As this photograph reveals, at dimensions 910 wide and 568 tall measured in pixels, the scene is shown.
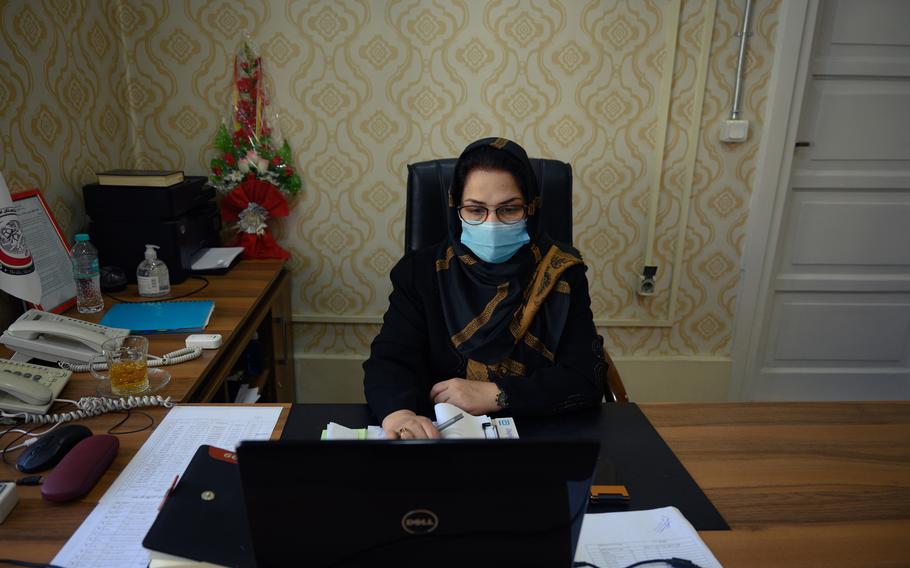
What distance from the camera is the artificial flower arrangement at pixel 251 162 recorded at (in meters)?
2.24

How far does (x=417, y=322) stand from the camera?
1.37 metres

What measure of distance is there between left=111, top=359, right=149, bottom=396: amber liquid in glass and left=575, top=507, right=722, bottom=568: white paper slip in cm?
89

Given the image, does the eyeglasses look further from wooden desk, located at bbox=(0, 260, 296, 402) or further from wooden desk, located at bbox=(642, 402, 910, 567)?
wooden desk, located at bbox=(0, 260, 296, 402)

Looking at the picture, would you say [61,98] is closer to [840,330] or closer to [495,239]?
[495,239]

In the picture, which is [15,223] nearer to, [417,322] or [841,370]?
[417,322]

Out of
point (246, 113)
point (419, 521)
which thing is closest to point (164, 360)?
point (419, 521)

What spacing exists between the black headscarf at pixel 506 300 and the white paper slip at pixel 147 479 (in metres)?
0.47

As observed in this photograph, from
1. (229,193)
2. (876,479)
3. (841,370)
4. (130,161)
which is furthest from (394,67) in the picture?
(841,370)

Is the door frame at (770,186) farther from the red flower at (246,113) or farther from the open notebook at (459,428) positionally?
the red flower at (246,113)

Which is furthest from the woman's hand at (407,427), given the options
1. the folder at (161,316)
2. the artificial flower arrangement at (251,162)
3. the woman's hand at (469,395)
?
the artificial flower arrangement at (251,162)

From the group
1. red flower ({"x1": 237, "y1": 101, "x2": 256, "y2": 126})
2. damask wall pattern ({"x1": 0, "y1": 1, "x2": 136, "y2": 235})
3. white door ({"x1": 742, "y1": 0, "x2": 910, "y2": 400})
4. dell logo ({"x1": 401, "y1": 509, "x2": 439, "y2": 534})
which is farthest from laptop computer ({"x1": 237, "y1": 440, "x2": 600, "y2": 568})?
white door ({"x1": 742, "y1": 0, "x2": 910, "y2": 400})

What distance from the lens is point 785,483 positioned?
0.94 m

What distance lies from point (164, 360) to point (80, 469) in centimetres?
44

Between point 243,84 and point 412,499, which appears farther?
point 243,84
